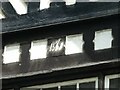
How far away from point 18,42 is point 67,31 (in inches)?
61.8

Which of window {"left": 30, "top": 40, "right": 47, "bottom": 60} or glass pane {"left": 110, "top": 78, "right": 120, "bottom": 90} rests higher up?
window {"left": 30, "top": 40, "right": 47, "bottom": 60}

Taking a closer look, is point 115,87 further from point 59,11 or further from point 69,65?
point 59,11

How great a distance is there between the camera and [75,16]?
2170cm

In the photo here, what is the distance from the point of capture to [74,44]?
71.0 feet

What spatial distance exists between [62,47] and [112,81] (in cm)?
187

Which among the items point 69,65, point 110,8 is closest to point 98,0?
point 110,8

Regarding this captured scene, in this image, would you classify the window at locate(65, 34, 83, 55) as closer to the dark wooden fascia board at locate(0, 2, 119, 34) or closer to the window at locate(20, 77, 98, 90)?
the dark wooden fascia board at locate(0, 2, 119, 34)

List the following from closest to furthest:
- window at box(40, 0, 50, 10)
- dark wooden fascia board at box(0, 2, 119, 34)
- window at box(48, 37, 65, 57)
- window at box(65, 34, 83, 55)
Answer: dark wooden fascia board at box(0, 2, 119, 34), window at box(65, 34, 83, 55), window at box(48, 37, 65, 57), window at box(40, 0, 50, 10)

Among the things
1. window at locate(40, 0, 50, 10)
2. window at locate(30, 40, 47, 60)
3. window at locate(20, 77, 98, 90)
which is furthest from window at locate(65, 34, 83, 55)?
window at locate(40, 0, 50, 10)

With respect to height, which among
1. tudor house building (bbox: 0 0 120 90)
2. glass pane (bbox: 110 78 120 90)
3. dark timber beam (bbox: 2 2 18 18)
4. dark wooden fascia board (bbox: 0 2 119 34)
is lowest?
glass pane (bbox: 110 78 120 90)

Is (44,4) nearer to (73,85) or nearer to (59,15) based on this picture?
(59,15)

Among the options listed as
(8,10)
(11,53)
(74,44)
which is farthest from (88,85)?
(8,10)

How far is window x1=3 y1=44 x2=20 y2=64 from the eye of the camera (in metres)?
22.4

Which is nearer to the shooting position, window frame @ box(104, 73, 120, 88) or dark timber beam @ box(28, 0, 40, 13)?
window frame @ box(104, 73, 120, 88)
